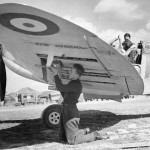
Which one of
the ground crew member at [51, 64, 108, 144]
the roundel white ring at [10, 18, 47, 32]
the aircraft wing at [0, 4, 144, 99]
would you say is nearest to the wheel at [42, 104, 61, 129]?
the aircraft wing at [0, 4, 144, 99]

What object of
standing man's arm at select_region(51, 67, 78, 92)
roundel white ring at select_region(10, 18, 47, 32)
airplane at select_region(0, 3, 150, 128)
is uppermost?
roundel white ring at select_region(10, 18, 47, 32)

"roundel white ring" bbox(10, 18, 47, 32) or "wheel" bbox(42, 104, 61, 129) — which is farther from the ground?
"roundel white ring" bbox(10, 18, 47, 32)

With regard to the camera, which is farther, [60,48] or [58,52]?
[58,52]

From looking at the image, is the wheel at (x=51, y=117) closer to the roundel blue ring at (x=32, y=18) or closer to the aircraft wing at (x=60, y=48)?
the aircraft wing at (x=60, y=48)

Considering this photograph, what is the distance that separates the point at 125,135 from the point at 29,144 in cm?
177

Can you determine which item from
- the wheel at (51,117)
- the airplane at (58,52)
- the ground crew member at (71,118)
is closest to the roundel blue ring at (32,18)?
the airplane at (58,52)

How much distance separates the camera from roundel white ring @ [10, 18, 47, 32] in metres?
3.64

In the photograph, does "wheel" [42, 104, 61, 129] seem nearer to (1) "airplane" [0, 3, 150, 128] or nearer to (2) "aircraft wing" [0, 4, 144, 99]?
(1) "airplane" [0, 3, 150, 128]

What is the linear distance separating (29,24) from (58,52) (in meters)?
1.29

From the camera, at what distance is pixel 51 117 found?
629cm

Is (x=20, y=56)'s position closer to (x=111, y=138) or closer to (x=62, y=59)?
(x=62, y=59)

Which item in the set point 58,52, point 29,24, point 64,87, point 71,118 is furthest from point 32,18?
point 71,118

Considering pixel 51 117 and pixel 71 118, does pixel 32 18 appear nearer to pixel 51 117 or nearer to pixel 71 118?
pixel 71 118

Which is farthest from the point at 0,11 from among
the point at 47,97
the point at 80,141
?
the point at 47,97
